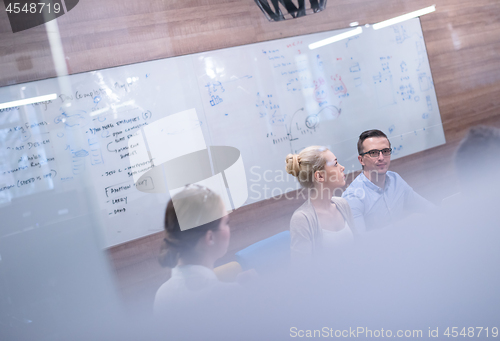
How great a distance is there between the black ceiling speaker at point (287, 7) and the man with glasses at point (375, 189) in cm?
69

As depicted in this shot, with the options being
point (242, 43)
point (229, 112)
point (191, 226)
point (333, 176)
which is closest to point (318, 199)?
point (333, 176)

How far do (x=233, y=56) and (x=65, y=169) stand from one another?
1115 mm

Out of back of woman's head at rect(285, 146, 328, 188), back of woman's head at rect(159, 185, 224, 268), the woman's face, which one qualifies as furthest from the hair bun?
back of woman's head at rect(159, 185, 224, 268)

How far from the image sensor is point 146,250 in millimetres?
2006

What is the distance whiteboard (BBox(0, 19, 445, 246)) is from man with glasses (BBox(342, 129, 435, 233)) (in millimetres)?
542

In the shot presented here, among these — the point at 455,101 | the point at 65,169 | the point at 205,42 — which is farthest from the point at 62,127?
the point at 455,101

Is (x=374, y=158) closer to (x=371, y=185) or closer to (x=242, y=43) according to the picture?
(x=371, y=185)

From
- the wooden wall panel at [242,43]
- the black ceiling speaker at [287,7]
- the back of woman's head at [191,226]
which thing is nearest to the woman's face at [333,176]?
the wooden wall panel at [242,43]

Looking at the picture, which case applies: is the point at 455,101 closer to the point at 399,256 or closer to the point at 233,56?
the point at 233,56

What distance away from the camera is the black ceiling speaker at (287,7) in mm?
1819

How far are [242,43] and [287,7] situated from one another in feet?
1.46

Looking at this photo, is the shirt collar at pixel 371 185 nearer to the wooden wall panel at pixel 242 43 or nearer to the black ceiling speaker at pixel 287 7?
the wooden wall panel at pixel 242 43

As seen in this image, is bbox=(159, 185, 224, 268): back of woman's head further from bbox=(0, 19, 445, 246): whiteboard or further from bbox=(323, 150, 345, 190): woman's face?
bbox=(0, 19, 445, 246): whiteboard

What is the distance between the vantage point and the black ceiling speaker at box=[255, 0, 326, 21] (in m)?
1.82
